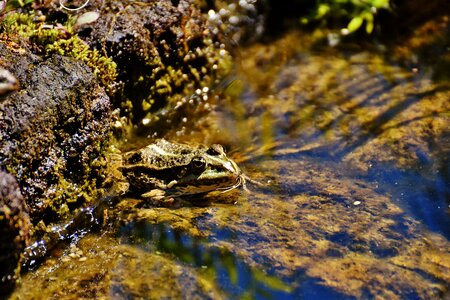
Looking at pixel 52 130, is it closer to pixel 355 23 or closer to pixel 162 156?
pixel 162 156

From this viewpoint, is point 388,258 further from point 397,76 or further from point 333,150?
point 397,76

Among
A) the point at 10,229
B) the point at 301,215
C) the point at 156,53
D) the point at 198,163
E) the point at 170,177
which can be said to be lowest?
the point at 301,215

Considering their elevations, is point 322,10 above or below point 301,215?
above

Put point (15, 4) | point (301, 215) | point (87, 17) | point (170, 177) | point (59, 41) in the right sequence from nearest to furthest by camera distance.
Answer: point (301, 215)
point (170, 177)
point (59, 41)
point (15, 4)
point (87, 17)

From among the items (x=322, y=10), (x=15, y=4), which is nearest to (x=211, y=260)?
(x=15, y=4)

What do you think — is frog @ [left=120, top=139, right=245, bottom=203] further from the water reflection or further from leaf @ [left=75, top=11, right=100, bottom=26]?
leaf @ [left=75, top=11, right=100, bottom=26]

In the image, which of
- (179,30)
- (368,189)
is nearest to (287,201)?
(368,189)

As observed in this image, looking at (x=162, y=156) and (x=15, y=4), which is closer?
(x=162, y=156)
